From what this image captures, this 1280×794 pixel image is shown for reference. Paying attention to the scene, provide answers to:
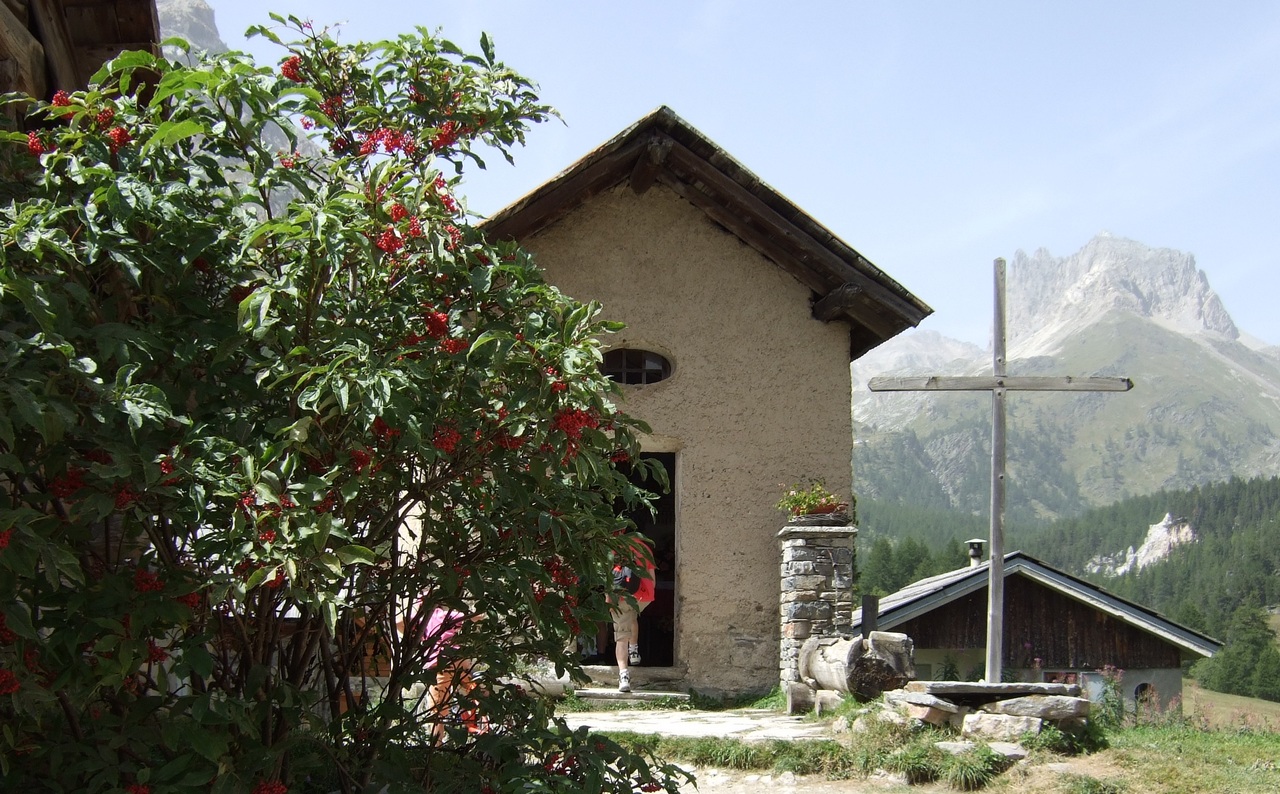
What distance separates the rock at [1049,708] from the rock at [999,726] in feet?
0.23

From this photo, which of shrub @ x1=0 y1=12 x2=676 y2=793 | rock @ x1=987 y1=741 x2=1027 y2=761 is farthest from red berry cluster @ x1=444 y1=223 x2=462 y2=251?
rock @ x1=987 y1=741 x2=1027 y2=761

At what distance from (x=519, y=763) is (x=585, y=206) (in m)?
7.42

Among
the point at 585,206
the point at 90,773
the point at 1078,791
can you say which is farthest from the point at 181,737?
the point at 585,206

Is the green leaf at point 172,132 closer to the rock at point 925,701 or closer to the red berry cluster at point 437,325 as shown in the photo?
the red berry cluster at point 437,325

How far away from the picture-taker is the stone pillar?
9.66 m

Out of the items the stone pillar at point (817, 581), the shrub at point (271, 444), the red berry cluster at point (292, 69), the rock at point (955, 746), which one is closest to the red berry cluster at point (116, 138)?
the shrub at point (271, 444)

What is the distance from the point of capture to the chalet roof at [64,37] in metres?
5.47

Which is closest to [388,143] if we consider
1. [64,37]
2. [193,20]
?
[64,37]

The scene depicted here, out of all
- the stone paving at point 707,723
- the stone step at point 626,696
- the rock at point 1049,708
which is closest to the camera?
the rock at point 1049,708

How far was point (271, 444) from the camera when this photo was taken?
3.15m

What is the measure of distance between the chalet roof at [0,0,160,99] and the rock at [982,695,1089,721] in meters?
6.63

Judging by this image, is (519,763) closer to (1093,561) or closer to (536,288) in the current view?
(536,288)

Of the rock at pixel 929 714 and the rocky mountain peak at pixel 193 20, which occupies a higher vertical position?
the rocky mountain peak at pixel 193 20

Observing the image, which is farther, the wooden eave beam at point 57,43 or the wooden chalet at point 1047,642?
the wooden chalet at point 1047,642
